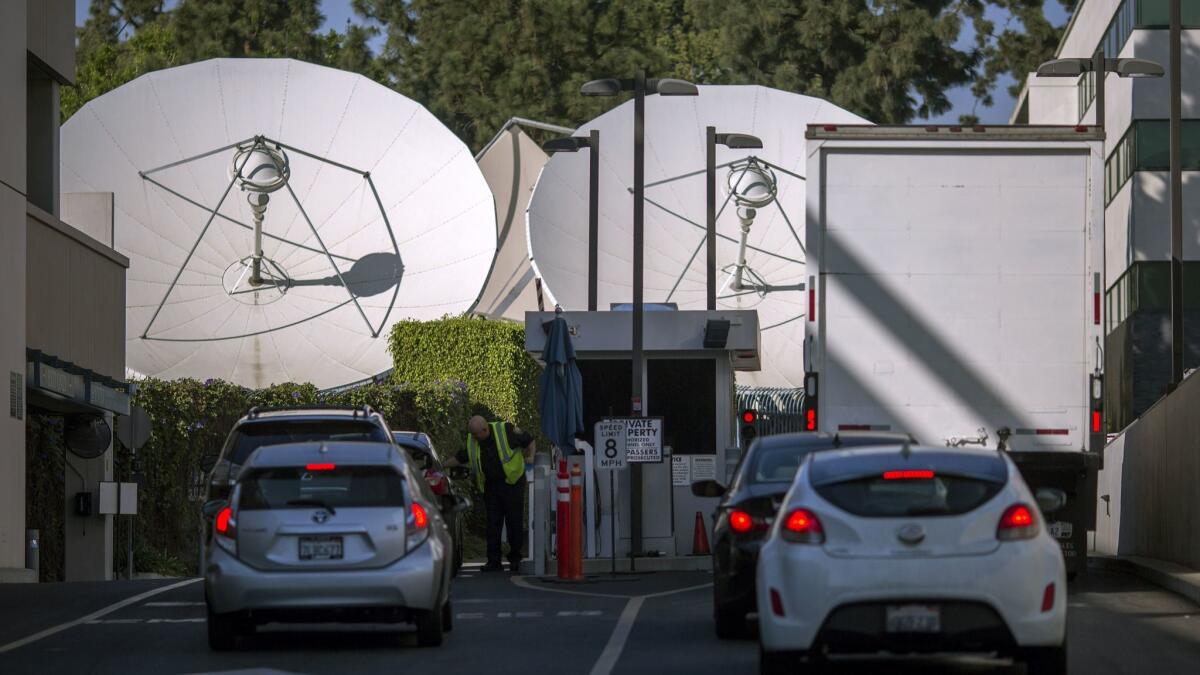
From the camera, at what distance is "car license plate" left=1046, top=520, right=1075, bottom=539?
19.6 metres

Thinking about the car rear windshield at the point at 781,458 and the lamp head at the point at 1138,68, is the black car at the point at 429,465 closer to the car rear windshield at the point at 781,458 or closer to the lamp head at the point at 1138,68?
the car rear windshield at the point at 781,458

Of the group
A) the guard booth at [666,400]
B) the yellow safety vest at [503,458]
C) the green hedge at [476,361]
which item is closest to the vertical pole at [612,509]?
the guard booth at [666,400]

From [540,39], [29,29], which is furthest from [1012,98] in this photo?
[29,29]

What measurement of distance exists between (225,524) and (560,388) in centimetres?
1108

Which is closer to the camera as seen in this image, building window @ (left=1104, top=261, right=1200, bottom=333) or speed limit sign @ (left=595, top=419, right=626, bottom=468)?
speed limit sign @ (left=595, top=419, right=626, bottom=468)

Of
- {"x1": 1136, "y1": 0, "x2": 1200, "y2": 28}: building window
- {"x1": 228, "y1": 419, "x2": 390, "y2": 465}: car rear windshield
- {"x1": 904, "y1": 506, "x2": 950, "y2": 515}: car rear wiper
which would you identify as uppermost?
{"x1": 1136, "y1": 0, "x2": 1200, "y2": 28}: building window

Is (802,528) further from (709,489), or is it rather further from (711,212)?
(711,212)

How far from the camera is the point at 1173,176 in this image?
30719mm

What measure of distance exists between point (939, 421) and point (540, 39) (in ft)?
166

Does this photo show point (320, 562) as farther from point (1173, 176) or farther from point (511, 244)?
point (511, 244)

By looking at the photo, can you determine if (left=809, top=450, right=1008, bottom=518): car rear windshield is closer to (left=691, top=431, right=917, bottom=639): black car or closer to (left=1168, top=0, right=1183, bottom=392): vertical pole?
(left=691, top=431, right=917, bottom=639): black car

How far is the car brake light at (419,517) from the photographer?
1451cm

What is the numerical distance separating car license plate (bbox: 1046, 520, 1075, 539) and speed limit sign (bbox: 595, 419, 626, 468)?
19.9 feet

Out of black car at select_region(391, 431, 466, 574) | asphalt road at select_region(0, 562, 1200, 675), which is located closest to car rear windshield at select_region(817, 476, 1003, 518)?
asphalt road at select_region(0, 562, 1200, 675)
